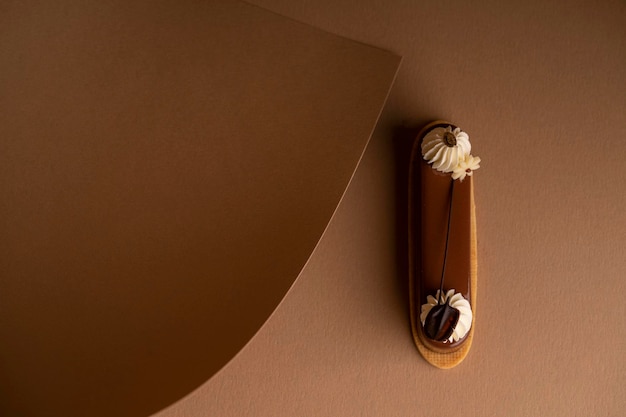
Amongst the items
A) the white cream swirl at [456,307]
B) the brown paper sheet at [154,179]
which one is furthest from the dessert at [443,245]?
the brown paper sheet at [154,179]

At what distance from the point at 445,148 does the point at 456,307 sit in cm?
22

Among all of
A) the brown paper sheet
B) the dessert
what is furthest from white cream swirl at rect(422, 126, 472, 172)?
the brown paper sheet

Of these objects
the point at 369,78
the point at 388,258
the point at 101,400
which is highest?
the point at 369,78

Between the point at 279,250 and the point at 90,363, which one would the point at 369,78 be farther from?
the point at 90,363

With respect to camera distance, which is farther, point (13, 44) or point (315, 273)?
point (315, 273)

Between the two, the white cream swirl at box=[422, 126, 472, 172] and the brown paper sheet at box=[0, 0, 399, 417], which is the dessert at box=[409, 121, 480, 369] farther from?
the brown paper sheet at box=[0, 0, 399, 417]

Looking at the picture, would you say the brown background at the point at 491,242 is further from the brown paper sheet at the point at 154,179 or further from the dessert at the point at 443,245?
the brown paper sheet at the point at 154,179

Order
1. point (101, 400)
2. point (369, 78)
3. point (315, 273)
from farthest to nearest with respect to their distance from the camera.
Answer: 1. point (315, 273)
2. point (369, 78)
3. point (101, 400)

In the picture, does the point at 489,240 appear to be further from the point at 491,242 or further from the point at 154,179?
the point at 154,179

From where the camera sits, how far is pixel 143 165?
737mm

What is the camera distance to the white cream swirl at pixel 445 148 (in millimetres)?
825

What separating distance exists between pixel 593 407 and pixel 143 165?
2.45 ft

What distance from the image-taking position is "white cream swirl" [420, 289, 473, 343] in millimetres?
802

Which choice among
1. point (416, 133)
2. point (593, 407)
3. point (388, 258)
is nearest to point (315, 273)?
point (388, 258)
